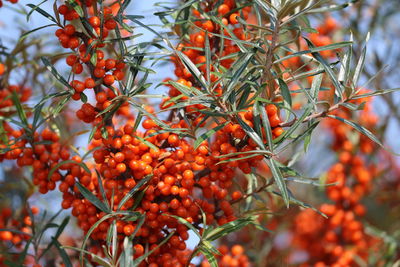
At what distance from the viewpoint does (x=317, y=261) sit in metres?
2.02

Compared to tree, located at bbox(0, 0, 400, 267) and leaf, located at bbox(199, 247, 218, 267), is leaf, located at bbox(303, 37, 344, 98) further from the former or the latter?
leaf, located at bbox(199, 247, 218, 267)

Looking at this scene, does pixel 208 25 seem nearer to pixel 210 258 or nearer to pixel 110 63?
pixel 110 63

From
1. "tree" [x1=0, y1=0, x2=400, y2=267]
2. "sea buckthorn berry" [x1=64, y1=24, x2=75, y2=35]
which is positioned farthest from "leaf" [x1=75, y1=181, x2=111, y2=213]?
"sea buckthorn berry" [x1=64, y1=24, x2=75, y2=35]

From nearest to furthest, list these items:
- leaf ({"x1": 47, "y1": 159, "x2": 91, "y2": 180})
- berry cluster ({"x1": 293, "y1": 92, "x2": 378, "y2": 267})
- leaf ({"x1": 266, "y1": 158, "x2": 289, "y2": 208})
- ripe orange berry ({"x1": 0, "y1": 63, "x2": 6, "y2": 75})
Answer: leaf ({"x1": 266, "y1": 158, "x2": 289, "y2": 208}) < leaf ({"x1": 47, "y1": 159, "x2": 91, "y2": 180}) < ripe orange berry ({"x1": 0, "y1": 63, "x2": 6, "y2": 75}) < berry cluster ({"x1": 293, "y1": 92, "x2": 378, "y2": 267})

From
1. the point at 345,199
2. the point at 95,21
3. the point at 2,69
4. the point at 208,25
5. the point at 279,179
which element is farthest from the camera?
the point at 345,199

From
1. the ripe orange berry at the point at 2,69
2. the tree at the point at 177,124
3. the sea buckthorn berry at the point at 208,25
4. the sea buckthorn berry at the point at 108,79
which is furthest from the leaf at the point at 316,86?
the ripe orange berry at the point at 2,69

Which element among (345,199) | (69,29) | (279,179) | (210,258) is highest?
(69,29)

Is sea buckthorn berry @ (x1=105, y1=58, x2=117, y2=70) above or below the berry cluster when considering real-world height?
above

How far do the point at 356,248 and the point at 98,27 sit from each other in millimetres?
1395

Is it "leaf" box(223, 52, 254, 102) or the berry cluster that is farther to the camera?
the berry cluster

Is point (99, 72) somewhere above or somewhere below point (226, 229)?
above

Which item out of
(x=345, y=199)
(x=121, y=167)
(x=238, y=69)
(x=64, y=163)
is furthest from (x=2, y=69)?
(x=345, y=199)

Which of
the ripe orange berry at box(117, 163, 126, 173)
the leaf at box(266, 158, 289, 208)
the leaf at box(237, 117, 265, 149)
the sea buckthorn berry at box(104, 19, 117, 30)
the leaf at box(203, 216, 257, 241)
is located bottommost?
the leaf at box(203, 216, 257, 241)

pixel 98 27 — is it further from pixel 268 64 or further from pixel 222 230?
pixel 222 230
